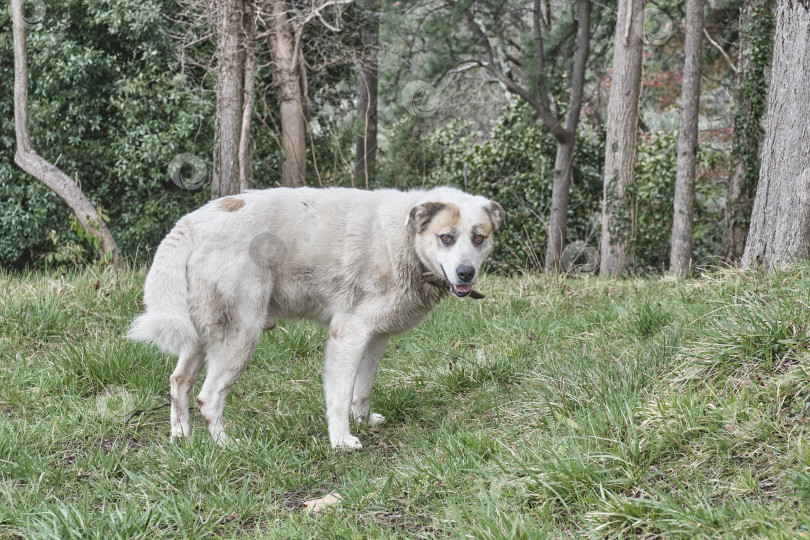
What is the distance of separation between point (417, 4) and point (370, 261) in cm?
1122

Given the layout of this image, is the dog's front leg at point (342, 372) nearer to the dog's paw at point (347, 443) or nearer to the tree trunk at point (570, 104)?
the dog's paw at point (347, 443)

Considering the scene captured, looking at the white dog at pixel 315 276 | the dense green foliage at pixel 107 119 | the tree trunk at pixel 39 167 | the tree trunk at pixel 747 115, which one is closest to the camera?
the white dog at pixel 315 276

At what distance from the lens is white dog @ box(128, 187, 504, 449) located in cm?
429

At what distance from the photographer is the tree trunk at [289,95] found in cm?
1137

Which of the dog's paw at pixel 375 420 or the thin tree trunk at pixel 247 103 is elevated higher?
the thin tree trunk at pixel 247 103

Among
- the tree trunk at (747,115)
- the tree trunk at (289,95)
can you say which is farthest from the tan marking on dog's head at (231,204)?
the tree trunk at (747,115)

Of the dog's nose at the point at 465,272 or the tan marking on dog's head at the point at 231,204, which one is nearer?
the dog's nose at the point at 465,272

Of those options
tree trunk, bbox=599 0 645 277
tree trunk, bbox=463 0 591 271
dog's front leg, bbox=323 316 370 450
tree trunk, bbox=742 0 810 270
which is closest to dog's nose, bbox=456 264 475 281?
dog's front leg, bbox=323 316 370 450

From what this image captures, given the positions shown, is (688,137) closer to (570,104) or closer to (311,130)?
(570,104)

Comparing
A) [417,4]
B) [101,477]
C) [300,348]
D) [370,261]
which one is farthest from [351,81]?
[101,477]

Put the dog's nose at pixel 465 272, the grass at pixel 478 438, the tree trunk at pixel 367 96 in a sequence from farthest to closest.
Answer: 1. the tree trunk at pixel 367 96
2. the dog's nose at pixel 465 272
3. the grass at pixel 478 438

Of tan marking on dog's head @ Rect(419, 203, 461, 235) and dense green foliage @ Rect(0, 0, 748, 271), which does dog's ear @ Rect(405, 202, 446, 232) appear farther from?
dense green foliage @ Rect(0, 0, 748, 271)

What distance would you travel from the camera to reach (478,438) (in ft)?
12.3

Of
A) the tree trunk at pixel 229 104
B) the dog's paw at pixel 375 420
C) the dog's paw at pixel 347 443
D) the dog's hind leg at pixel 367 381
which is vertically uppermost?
the tree trunk at pixel 229 104
